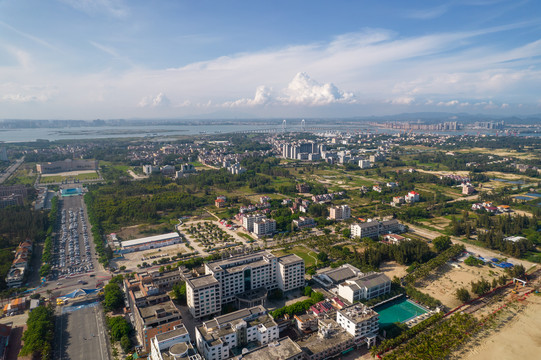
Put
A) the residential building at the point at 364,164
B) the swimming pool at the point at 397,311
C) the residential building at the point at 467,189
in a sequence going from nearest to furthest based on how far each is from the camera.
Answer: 1. the swimming pool at the point at 397,311
2. the residential building at the point at 467,189
3. the residential building at the point at 364,164

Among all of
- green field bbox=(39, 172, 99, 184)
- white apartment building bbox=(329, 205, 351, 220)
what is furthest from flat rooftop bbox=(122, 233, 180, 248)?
green field bbox=(39, 172, 99, 184)

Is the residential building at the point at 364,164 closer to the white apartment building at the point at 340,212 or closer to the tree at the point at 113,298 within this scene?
the white apartment building at the point at 340,212

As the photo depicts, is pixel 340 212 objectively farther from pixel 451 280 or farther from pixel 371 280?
pixel 371 280

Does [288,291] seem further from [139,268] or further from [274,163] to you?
[274,163]

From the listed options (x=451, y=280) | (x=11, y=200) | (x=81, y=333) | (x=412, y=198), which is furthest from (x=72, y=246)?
(x=412, y=198)

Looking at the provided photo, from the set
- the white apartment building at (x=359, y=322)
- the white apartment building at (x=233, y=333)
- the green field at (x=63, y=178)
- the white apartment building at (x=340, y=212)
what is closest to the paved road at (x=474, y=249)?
the white apartment building at (x=340, y=212)

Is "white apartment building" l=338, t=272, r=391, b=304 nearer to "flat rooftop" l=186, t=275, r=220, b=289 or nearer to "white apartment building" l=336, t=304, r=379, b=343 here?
"white apartment building" l=336, t=304, r=379, b=343
